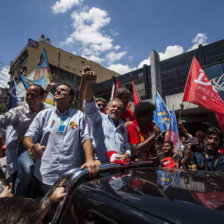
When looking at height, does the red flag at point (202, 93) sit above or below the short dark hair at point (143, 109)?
above

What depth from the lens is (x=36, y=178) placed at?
190 cm

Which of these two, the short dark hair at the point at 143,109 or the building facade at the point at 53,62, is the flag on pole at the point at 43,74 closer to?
the short dark hair at the point at 143,109

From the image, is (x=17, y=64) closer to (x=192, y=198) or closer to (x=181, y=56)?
(x=181, y=56)

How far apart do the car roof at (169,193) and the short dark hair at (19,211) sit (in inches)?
13.4

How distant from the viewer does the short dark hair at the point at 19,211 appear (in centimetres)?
108

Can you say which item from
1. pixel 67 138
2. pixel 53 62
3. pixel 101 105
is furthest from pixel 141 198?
pixel 53 62

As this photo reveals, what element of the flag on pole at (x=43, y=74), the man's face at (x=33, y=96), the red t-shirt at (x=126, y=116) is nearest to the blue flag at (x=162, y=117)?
the red t-shirt at (x=126, y=116)

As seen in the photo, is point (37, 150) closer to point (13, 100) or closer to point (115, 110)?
point (115, 110)

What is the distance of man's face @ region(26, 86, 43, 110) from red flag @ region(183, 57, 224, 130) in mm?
3846

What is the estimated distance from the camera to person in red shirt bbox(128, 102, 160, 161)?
218 centimetres

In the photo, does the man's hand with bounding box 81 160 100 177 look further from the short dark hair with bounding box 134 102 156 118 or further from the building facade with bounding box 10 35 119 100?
the building facade with bounding box 10 35 119 100

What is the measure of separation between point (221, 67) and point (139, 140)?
10.3 metres

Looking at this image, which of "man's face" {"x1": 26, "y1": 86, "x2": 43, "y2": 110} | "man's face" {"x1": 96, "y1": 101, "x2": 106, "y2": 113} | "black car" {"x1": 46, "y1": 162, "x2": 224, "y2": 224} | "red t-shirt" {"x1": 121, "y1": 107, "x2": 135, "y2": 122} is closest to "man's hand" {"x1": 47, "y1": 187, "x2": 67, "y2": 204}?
"black car" {"x1": 46, "y1": 162, "x2": 224, "y2": 224}

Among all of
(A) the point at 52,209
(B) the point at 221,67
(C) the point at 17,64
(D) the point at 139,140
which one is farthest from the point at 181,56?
(C) the point at 17,64
